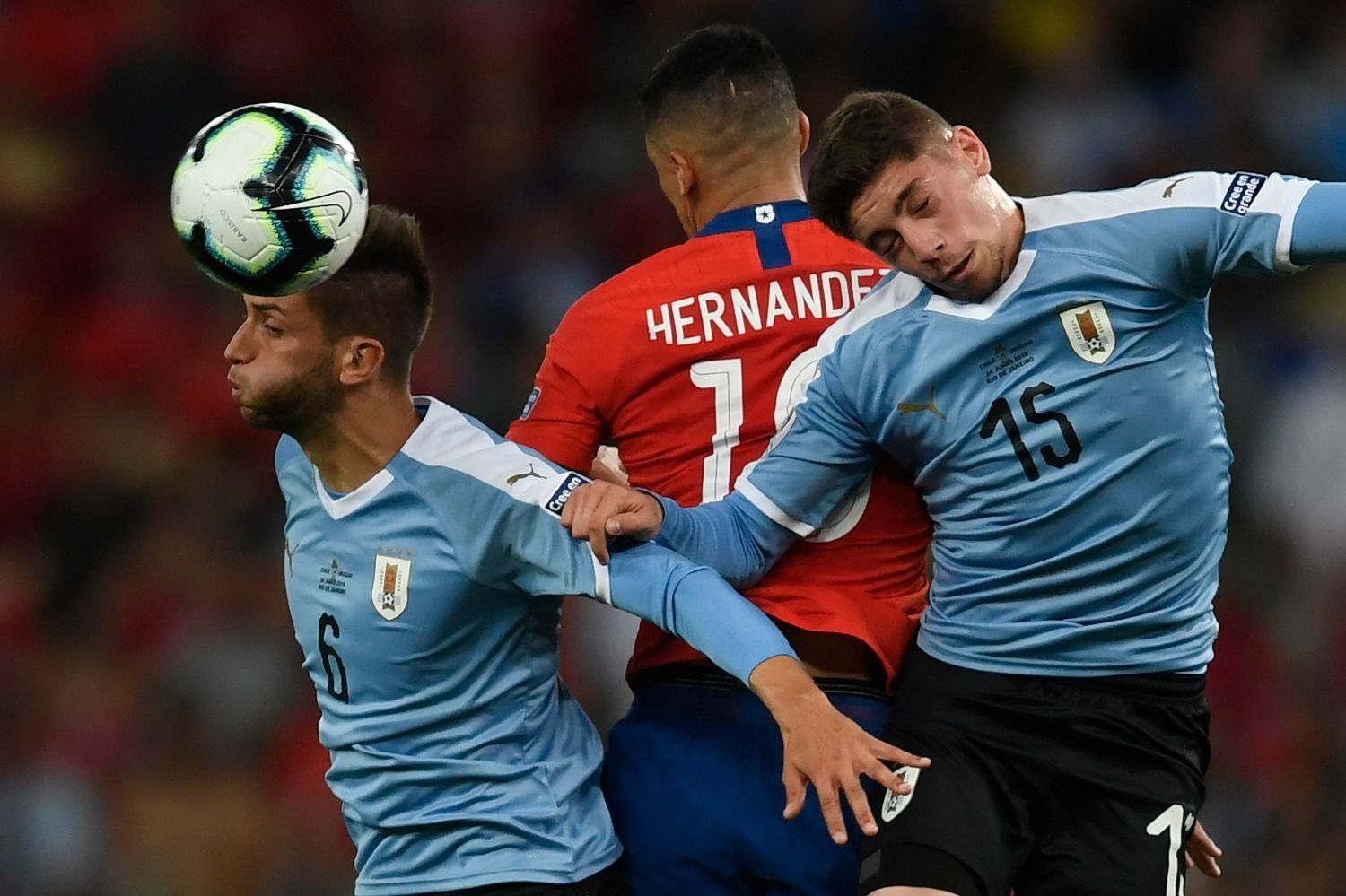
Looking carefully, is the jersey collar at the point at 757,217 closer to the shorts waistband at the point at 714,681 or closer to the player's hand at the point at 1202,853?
the shorts waistband at the point at 714,681

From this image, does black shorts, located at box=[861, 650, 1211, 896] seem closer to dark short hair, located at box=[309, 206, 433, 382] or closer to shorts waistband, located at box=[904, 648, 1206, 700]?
shorts waistband, located at box=[904, 648, 1206, 700]

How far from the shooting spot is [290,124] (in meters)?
4.06

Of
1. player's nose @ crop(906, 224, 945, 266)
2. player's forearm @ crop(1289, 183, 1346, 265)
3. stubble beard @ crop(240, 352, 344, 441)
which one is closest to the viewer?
player's forearm @ crop(1289, 183, 1346, 265)

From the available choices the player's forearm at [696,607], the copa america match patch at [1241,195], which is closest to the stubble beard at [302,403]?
the player's forearm at [696,607]

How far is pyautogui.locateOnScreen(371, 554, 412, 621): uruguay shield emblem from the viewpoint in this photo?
159 inches

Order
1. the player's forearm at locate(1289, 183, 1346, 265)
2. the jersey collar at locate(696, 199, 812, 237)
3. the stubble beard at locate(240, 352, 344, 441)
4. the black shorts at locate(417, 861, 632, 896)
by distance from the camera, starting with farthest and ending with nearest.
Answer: the jersey collar at locate(696, 199, 812, 237)
the stubble beard at locate(240, 352, 344, 441)
the black shorts at locate(417, 861, 632, 896)
the player's forearm at locate(1289, 183, 1346, 265)

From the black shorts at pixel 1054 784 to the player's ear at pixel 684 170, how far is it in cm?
128

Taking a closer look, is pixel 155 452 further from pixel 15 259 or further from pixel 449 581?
pixel 449 581

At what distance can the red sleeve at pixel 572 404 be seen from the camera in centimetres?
432

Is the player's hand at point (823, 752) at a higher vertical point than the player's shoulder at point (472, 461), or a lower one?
lower

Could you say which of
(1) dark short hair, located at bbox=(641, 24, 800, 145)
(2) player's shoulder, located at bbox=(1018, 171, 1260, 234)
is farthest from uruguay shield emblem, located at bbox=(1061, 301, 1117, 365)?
(1) dark short hair, located at bbox=(641, 24, 800, 145)

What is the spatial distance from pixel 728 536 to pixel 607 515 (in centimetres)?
35

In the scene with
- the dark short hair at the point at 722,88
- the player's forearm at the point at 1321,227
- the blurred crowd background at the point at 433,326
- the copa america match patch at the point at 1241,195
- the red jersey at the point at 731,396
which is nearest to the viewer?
the player's forearm at the point at 1321,227

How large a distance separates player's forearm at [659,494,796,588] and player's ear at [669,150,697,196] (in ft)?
2.63
